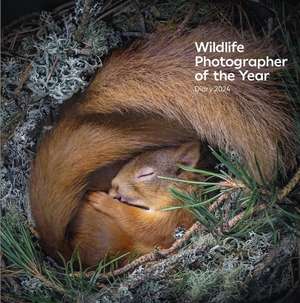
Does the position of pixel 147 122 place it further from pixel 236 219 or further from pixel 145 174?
pixel 236 219

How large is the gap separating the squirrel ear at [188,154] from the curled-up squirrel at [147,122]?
1cm

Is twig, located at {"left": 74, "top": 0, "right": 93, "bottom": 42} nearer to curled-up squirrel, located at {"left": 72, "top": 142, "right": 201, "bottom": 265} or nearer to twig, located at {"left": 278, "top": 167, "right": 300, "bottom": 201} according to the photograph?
curled-up squirrel, located at {"left": 72, "top": 142, "right": 201, "bottom": 265}

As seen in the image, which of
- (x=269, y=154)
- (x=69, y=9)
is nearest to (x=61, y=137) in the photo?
(x=69, y=9)

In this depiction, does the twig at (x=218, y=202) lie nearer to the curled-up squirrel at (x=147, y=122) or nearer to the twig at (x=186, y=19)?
the curled-up squirrel at (x=147, y=122)

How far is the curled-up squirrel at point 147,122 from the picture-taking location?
1.08 metres

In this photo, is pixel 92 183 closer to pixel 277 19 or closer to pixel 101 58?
pixel 101 58

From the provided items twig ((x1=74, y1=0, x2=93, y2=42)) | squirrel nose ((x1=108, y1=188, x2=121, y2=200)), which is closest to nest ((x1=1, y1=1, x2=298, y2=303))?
twig ((x1=74, y1=0, x2=93, y2=42))

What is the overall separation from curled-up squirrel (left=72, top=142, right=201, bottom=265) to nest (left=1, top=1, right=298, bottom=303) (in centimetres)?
3

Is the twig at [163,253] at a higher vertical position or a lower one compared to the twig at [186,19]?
lower

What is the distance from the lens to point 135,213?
3.63 feet

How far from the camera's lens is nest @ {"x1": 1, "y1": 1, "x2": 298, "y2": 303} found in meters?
1.08

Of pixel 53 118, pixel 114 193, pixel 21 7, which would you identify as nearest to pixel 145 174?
pixel 114 193

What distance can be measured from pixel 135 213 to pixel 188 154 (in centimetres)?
13

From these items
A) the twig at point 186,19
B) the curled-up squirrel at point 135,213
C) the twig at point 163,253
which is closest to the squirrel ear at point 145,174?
the curled-up squirrel at point 135,213
